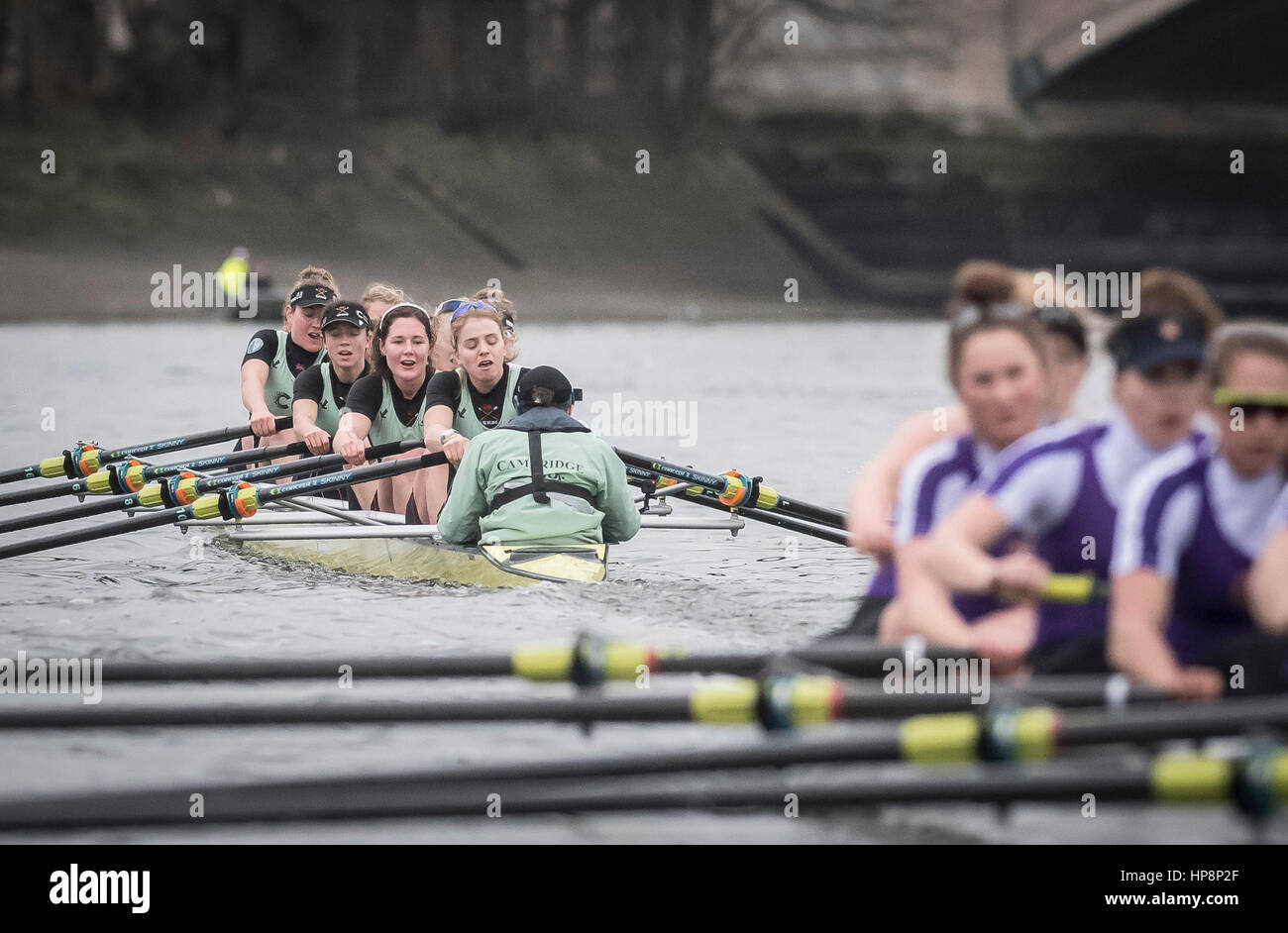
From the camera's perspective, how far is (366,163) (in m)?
43.1

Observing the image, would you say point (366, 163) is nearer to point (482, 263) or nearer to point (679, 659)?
point (482, 263)

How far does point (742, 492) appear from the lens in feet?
29.2

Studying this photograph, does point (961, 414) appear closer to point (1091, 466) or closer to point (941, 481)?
point (941, 481)

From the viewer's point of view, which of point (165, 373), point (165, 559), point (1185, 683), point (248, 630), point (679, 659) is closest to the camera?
point (1185, 683)

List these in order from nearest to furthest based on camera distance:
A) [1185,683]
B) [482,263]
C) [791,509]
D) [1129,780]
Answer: [1129,780] → [1185,683] → [791,509] → [482,263]

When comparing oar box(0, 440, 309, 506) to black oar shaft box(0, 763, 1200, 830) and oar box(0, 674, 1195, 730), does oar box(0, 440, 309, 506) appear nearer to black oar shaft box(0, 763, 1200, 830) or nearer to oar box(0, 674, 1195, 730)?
oar box(0, 674, 1195, 730)

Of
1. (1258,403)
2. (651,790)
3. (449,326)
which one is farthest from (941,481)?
(449,326)

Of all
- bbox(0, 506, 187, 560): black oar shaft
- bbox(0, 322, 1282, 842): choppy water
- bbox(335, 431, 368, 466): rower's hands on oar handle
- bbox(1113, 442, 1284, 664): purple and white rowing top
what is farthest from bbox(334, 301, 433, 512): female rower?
bbox(1113, 442, 1284, 664): purple and white rowing top

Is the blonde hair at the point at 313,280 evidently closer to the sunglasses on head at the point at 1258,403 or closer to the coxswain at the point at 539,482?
the coxswain at the point at 539,482

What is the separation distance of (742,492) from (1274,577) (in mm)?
4820

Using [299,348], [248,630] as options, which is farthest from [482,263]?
[248,630]

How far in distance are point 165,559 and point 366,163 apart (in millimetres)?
34075
